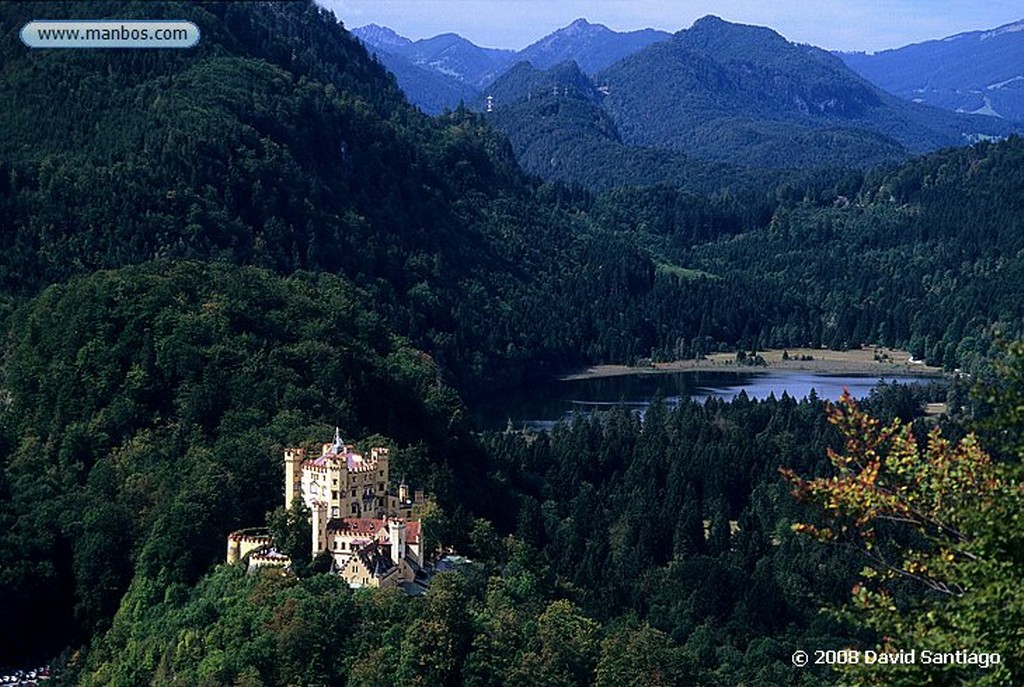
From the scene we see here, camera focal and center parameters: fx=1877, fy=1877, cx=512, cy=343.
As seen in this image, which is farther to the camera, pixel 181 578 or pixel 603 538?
pixel 603 538

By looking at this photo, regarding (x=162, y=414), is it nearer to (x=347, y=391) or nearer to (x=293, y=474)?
(x=347, y=391)

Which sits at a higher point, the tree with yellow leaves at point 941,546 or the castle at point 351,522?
the tree with yellow leaves at point 941,546

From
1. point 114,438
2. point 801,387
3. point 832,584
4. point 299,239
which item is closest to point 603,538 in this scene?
point 832,584

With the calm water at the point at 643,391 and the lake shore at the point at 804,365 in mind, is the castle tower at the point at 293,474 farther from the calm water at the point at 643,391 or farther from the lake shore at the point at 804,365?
the lake shore at the point at 804,365

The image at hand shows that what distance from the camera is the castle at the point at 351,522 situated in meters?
48.2

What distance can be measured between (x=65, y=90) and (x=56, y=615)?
63839 millimetres

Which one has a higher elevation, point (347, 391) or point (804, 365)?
point (347, 391)

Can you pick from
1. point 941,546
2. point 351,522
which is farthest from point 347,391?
point 941,546

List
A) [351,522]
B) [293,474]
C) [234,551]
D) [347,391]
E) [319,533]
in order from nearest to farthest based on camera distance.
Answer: [319,533] → [351,522] → [234,551] → [293,474] → [347,391]

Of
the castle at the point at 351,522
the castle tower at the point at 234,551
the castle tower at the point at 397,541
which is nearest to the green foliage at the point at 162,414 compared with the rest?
the castle tower at the point at 234,551

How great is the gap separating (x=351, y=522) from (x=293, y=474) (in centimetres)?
386

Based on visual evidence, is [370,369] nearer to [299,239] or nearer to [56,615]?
[56,615]

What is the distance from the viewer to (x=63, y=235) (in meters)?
101

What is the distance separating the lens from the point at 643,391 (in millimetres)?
132500
